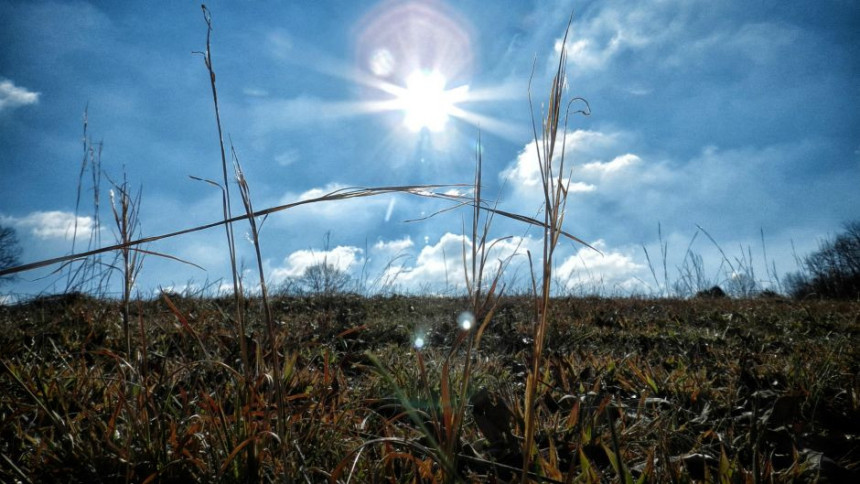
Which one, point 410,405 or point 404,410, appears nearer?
point 410,405

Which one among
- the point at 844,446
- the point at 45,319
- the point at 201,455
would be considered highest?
the point at 45,319

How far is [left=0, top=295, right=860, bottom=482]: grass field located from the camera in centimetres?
123

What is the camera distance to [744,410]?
2.09 m

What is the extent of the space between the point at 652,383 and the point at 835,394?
808 millimetres

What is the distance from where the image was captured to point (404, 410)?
1873 millimetres

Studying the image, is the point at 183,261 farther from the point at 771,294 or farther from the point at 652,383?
the point at 771,294

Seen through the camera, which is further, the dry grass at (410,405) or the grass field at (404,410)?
the grass field at (404,410)

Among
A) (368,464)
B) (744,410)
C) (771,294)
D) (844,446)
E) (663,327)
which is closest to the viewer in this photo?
(368,464)

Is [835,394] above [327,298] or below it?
below

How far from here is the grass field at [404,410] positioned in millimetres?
1228

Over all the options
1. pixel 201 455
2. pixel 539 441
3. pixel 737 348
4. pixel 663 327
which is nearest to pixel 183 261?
pixel 201 455

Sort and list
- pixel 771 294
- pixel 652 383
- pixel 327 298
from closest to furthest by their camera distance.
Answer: pixel 652 383 → pixel 327 298 → pixel 771 294

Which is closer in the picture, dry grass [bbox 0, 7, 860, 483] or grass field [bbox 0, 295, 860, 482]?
dry grass [bbox 0, 7, 860, 483]

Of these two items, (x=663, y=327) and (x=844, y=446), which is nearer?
(x=844, y=446)
